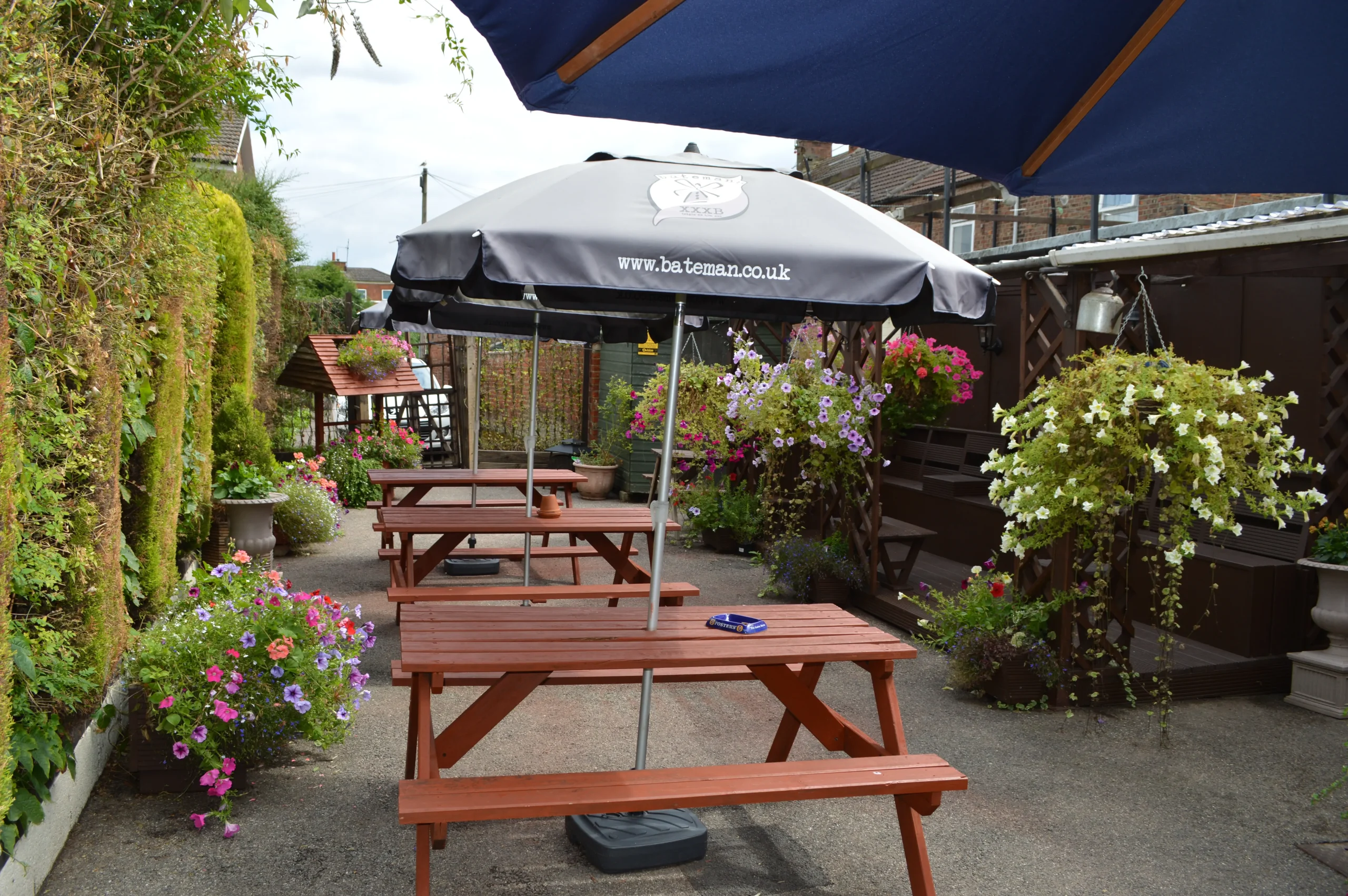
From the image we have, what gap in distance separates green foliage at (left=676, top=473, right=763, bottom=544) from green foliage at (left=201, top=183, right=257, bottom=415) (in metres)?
4.32

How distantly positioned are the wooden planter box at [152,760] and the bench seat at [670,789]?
4.68ft

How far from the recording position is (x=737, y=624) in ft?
12.7

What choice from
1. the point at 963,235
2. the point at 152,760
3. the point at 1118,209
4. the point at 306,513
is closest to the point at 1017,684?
the point at 152,760

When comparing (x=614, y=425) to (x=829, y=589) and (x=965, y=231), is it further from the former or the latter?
(x=829, y=589)

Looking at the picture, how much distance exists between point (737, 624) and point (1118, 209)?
32.9 feet

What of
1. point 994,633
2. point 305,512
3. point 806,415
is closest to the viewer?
point 994,633

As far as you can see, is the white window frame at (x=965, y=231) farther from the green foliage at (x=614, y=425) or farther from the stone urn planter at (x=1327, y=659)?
the stone urn planter at (x=1327, y=659)

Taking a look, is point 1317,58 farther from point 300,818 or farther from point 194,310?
point 194,310

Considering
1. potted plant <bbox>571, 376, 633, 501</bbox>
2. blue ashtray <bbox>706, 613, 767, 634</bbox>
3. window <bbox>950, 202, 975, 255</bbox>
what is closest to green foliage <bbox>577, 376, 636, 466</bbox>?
potted plant <bbox>571, 376, 633, 501</bbox>

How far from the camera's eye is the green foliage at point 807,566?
7.68m

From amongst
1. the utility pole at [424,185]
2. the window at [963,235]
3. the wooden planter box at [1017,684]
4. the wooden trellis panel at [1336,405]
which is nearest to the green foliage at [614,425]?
the window at [963,235]

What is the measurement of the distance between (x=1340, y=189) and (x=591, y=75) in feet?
4.40

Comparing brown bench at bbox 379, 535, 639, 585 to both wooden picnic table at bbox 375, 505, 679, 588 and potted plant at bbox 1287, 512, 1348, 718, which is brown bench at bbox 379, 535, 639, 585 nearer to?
wooden picnic table at bbox 375, 505, 679, 588

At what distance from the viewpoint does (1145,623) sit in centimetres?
701
